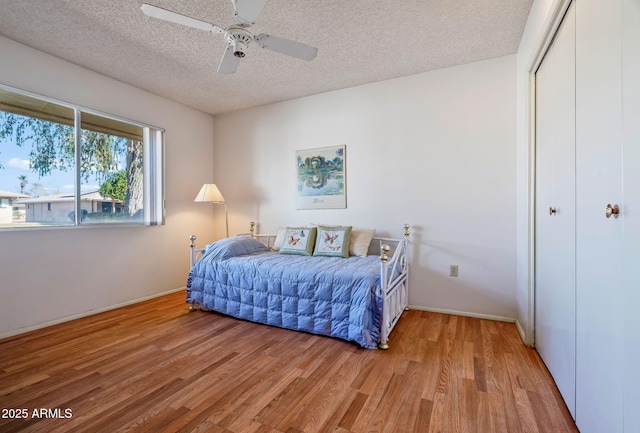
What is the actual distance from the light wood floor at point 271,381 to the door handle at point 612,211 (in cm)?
101

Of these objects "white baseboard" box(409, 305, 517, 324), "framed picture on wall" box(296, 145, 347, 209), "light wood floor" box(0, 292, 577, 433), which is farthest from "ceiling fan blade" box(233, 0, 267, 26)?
"white baseboard" box(409, 305, 517, 324)

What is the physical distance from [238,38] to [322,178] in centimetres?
182

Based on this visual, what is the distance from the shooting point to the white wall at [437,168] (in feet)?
8.69

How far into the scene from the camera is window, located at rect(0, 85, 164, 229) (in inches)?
95.3

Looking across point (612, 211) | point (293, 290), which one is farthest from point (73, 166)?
point (612, 211)

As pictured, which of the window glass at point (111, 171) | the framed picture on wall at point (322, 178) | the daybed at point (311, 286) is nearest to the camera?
the daybed at point (311, 286)

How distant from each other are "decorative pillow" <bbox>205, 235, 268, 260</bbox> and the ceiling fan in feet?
5.46

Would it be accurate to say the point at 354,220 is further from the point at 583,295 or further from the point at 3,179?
the point at 3,179

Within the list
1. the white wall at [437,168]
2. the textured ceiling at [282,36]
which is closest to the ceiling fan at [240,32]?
the textured ceiling at [282,36]

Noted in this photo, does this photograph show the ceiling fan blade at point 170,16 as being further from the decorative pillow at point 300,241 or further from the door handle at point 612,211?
the door handle at point 612,211

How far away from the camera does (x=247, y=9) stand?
1575 millimetres

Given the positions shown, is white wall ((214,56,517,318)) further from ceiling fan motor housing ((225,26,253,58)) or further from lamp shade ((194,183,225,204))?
ceiling fan motor housing ((225,26,253,58))

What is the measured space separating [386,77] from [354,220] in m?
1.58

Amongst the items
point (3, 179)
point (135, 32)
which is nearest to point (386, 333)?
point (135, 32)
